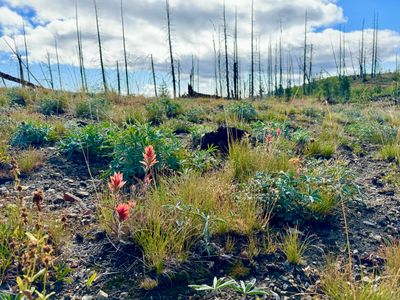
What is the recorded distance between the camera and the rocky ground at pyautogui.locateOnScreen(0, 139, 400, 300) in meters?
2.01

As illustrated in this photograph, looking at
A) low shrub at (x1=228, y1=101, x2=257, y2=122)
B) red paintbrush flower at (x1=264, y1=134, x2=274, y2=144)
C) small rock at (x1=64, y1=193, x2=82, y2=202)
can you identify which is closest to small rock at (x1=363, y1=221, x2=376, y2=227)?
red paintbrush flower at (x1=264, y1=134, x2=274, y2=144)

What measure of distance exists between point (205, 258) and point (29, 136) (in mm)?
3566

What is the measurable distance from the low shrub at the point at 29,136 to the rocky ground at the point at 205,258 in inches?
54.8

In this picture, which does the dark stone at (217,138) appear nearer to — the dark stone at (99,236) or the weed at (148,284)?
the dark stone at (99,236)

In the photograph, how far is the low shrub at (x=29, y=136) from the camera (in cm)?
468

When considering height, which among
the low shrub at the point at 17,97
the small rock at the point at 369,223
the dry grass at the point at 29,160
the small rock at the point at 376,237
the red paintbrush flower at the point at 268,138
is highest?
the low shrub at the point at 17,97

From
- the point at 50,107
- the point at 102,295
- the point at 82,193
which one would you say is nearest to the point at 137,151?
the point at 82,193

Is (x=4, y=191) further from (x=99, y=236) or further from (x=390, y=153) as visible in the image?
(x=390, y=153)

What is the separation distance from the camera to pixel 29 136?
4.77 metres

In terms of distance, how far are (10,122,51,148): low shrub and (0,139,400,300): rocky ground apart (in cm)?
139

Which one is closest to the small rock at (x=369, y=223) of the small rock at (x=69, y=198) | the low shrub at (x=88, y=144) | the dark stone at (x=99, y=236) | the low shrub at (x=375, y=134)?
the dark stone at (x=99, y=236)

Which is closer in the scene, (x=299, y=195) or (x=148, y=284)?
(x=148, y=284)

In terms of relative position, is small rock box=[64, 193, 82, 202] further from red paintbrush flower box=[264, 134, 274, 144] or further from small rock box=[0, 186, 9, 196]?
red paintbrush flower box=[264, 134, 274, 144]

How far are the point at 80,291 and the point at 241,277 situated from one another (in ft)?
3.16
